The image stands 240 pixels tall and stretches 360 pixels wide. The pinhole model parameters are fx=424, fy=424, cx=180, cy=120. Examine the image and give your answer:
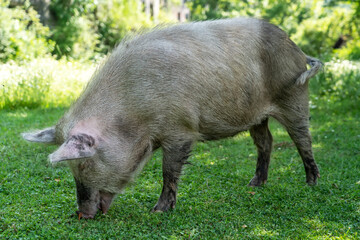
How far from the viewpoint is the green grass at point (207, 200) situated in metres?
3.97

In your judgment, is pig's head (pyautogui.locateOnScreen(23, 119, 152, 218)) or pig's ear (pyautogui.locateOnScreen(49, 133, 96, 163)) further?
pig's head (pyautogui.locateOnScreen(23, 119, 152, 218))

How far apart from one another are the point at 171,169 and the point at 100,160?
0.82 meters

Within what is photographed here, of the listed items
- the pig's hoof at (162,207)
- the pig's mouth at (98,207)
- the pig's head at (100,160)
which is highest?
the pig's head at (100,160)

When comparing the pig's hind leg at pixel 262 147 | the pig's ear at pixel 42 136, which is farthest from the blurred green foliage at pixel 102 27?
the pig's ear at pixel 42 136

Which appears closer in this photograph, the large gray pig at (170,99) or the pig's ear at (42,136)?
the large gray pig at (170,99)

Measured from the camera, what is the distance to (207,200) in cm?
491

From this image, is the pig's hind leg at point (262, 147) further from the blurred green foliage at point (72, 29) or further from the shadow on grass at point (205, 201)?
the blurred green foliage at point (72, 29)

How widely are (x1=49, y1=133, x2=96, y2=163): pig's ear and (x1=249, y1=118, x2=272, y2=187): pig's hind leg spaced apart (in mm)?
2595

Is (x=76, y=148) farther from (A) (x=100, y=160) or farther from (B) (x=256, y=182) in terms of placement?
(B) (x=256, y=182)

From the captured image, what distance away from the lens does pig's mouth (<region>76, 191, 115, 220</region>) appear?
4105 millimetres

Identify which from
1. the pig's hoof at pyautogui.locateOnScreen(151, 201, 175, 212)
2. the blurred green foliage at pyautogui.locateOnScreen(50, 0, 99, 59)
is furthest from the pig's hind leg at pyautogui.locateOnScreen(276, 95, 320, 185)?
the blurred green foliage at pyautogui.locateOnScreen(50, 0, 99, 59)

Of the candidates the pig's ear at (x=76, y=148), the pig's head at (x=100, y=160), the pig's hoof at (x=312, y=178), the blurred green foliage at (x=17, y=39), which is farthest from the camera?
the blurred green foliage at (x=17, y=39)

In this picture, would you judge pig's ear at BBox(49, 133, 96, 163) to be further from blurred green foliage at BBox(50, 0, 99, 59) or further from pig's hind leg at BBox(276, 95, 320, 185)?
blurred green foliage at BBox(50, 0, 99, 59)

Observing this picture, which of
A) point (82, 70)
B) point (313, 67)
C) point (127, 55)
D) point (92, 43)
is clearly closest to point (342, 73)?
point (313, 67)
